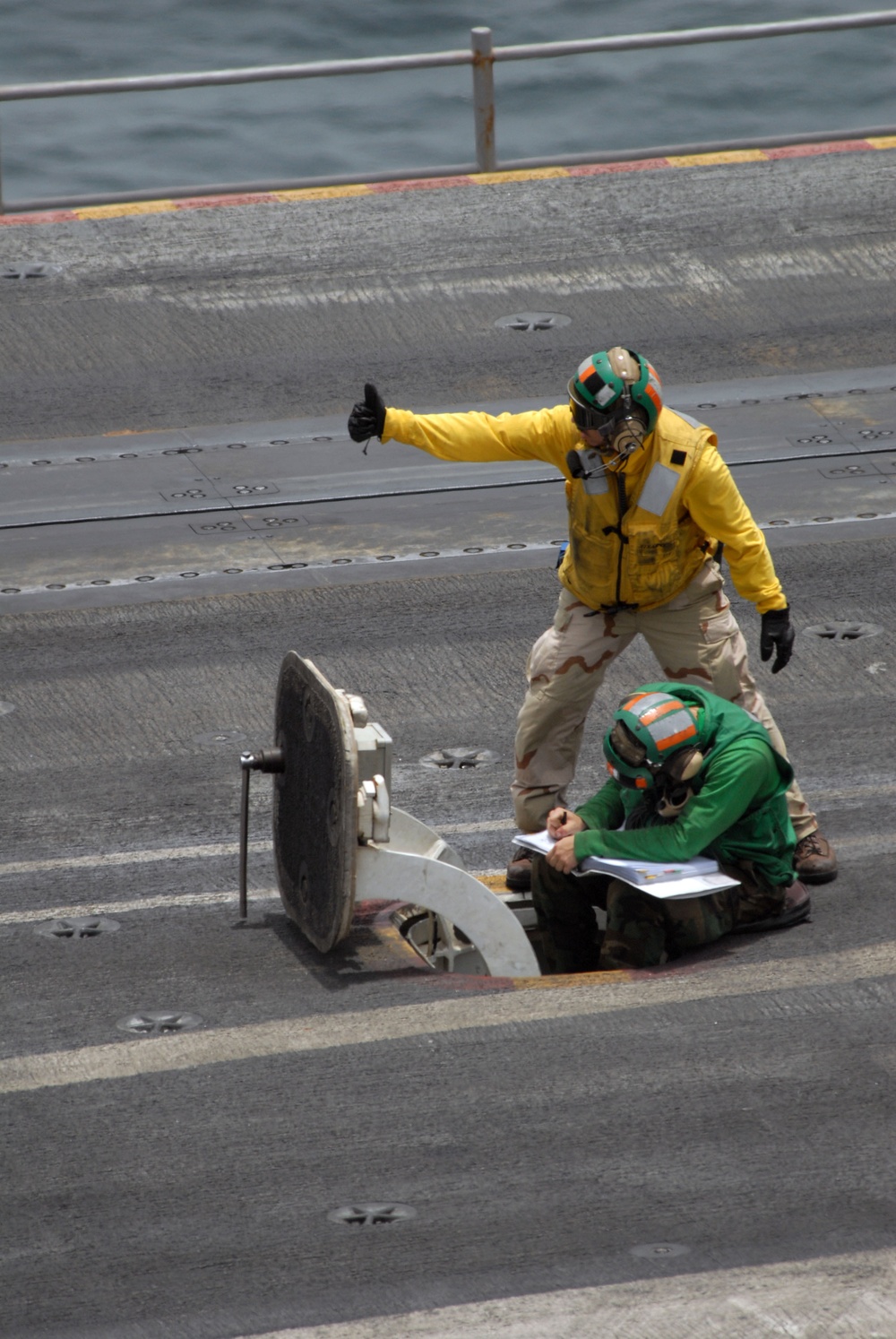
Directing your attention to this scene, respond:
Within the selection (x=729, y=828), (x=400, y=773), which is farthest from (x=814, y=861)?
(x=400, y=773)

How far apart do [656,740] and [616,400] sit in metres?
1.14

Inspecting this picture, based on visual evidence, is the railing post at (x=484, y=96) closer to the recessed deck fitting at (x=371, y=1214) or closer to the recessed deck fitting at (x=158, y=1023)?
the recessed deck fitting at (x=158, y=1023)

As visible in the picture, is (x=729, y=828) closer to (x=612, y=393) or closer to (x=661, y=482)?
(x=661, y=482)

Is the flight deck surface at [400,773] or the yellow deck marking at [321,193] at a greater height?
the yellow deck marking at [321,193]

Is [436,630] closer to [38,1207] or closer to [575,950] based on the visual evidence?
[575,950]

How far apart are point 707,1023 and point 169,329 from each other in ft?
26.6

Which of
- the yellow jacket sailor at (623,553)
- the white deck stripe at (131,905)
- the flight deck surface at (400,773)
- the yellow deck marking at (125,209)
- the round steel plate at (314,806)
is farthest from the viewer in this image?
the yellow deck marking at (125,209)

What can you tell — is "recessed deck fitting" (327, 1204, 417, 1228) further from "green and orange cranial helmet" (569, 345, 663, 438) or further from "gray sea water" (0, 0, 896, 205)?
"gray sea water" (0, 0, 896, 205)

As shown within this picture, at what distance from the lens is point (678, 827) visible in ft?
21.0

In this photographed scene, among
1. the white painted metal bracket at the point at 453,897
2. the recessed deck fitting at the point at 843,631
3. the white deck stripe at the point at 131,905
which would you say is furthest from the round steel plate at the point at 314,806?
the recessed deck fitting at the point at 843,631

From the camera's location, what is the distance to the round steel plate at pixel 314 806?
6160 mm

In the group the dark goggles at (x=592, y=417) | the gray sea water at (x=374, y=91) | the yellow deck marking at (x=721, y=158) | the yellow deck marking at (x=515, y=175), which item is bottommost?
the dark goggles at (x=592, y=417)

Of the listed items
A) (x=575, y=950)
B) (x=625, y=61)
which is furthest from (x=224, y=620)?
(x=625, y=61)

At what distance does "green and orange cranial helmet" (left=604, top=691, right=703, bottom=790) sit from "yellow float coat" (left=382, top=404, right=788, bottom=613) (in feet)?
2.22
